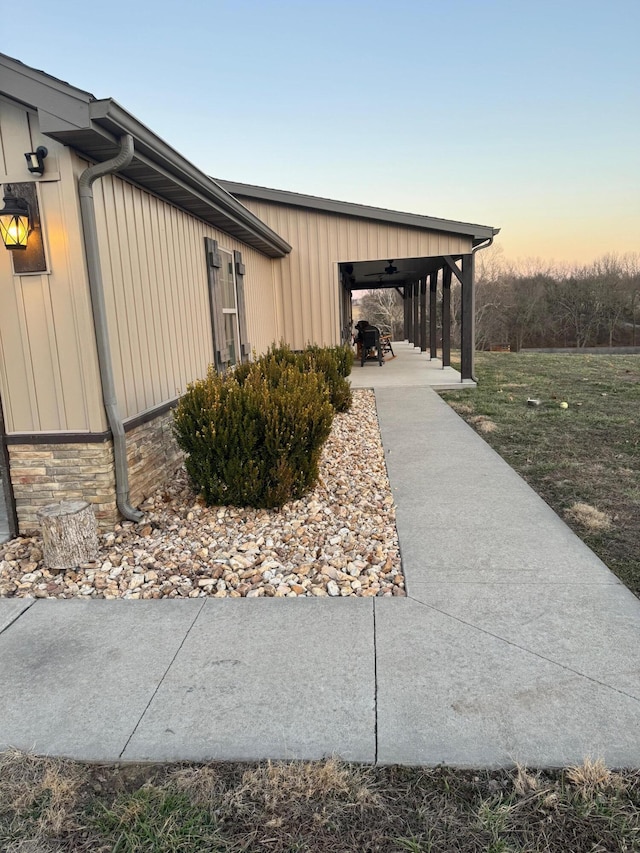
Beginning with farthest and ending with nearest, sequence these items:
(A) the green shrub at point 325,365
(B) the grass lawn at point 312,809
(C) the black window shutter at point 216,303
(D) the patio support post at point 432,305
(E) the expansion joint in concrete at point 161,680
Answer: (D) the patio support post at point 432,305
(A) the green shrub at point 325,365
(C) the black window shutter at point 216,303
(E) the expansion joint in concrete at point 161,680
(B) the grass lawn at point 312,809

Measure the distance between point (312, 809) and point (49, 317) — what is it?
3402 millimetres

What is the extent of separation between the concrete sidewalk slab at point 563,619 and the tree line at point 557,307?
33217mm

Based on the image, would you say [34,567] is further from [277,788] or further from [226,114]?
[226,114]

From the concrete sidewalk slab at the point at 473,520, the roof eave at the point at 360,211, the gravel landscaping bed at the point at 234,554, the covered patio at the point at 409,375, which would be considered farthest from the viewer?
the covered patio at the point at 409,375

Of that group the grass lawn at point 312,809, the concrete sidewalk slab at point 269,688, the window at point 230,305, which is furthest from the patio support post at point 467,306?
the grass lawn at point 312,809

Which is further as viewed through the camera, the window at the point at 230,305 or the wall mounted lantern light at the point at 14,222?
the window at the point at 230,305

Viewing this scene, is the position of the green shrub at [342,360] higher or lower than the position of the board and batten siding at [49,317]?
lower

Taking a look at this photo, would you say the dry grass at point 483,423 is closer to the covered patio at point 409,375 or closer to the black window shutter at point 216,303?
the covered patio at point 409,375

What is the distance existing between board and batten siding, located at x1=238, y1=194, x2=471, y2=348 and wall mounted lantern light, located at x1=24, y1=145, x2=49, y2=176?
804cm

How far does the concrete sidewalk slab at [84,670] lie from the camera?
2084 millimetres

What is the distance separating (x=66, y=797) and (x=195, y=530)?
2.31 meters

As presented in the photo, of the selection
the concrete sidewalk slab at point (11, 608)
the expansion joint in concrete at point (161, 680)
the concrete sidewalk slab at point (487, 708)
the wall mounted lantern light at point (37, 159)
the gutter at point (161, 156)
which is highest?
the gutter at point (161, 156)

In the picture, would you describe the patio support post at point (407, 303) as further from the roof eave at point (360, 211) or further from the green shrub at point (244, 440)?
the green shrub at point (244, 440)

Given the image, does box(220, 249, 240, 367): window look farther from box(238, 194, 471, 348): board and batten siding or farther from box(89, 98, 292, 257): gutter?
box(238, 194, 471, 348): board and batten siding
